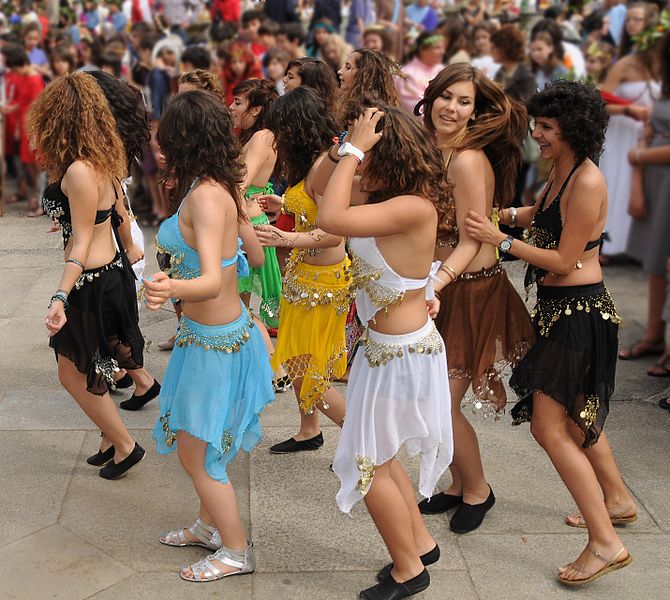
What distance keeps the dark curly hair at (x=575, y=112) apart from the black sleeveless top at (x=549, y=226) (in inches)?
3.4

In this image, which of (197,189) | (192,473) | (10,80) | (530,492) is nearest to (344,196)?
(197,189)

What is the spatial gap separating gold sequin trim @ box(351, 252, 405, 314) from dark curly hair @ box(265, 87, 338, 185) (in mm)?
1134

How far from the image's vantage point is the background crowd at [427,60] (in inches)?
240

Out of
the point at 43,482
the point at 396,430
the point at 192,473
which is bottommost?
the point at 43,482

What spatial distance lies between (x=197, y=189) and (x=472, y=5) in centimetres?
1186

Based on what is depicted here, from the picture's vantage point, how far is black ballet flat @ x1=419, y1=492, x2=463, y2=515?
4094mm

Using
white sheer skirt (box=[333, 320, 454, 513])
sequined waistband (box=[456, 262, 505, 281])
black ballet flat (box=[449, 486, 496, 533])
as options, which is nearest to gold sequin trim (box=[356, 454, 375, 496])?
white sheer skirt (box=[333, 320, 454, 513])

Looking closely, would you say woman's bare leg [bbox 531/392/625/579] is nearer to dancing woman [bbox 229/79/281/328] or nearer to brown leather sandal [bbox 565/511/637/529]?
brown leather sandal [bbox 565/511/637/529]

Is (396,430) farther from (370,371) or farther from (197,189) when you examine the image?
(197,189)

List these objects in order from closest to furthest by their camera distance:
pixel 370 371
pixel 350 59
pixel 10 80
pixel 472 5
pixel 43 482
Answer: pixel 370 371, pixel 43 482, pixel 350 59, pixel 10 80, pixel 472 5

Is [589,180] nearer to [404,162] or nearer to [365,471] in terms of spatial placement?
[404,162]

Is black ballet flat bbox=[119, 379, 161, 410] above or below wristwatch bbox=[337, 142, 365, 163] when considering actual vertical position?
below

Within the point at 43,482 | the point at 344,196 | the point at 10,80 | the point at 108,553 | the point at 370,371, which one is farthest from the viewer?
the point at 10,80

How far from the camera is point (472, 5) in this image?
46.2 ft
